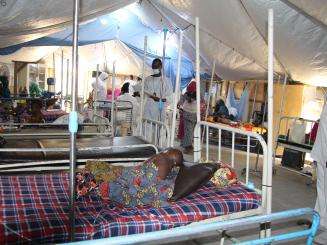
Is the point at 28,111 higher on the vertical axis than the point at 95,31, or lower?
lower


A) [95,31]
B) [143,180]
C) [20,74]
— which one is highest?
[95,31]

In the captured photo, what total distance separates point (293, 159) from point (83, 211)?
208 inches

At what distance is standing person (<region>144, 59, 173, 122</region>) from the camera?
229 inches

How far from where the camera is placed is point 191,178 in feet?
8.94

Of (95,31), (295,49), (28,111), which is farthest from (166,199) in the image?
(95,31)

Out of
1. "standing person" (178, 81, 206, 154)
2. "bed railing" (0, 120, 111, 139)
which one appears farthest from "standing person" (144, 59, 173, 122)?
"standing person" (178, 81, 206, 154)

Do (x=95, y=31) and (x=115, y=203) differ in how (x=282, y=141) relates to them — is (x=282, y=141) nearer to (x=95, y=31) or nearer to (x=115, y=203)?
(x=115, y=203)

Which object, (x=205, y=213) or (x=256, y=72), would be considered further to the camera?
(x=256, y=72)

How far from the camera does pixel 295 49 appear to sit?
5.77 m

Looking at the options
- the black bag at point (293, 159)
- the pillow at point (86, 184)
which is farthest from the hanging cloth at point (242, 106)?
the pillow at point (86, 184)

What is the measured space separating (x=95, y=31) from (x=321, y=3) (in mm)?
7443

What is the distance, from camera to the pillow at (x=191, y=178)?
264cm

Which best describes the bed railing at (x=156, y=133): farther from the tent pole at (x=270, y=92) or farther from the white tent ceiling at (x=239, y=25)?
the white tent ceiling at (x=239, y=25)

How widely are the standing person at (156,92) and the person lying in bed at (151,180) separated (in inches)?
112
